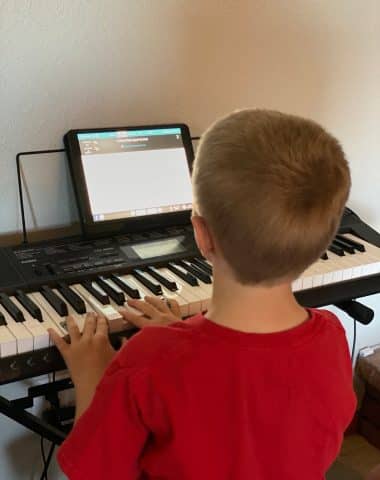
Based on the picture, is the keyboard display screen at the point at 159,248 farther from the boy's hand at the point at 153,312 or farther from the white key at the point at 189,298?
the boy's hand at the point at 153,312

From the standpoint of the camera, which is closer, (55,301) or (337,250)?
(55,301)

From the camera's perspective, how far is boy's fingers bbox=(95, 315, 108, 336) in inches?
44.5

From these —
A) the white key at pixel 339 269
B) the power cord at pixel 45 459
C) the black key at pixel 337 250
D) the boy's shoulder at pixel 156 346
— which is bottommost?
the power cord at pixel 45 459

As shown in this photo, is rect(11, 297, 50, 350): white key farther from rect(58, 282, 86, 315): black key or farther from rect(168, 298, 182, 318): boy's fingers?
rect(168, 298, 182, 318): boy's fingers

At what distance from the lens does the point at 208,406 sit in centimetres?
85

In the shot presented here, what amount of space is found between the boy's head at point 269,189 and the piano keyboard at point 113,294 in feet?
1.48

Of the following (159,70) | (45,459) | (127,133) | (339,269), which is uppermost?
(159,70)

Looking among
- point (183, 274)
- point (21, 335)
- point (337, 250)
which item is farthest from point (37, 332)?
point (337, 250)

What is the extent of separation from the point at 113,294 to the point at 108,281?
9 cm

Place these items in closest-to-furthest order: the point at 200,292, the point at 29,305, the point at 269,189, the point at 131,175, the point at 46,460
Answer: the point at 269,189
the point at 29,305
the point at 200,292
the point at 131,175
the point at 46,460

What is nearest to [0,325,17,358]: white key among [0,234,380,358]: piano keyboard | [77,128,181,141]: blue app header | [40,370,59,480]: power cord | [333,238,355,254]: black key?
[0,234,380,358]: piano keyboard

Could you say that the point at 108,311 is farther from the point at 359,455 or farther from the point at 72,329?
the point at 359,455

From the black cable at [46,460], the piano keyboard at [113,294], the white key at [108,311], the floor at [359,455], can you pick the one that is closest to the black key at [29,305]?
the piano keyboard at [113,294]

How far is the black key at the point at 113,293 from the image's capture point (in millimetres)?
1246
